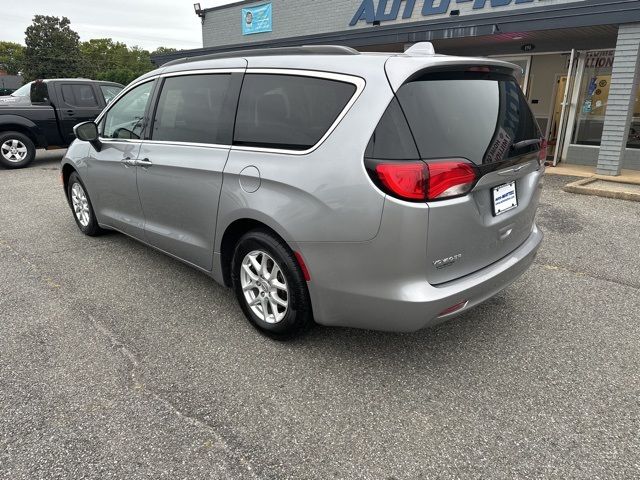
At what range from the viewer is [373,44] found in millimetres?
10500

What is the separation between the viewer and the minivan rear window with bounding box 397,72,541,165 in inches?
92.2

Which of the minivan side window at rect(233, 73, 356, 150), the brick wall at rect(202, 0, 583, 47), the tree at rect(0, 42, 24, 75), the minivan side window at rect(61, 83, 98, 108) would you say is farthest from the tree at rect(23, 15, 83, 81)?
the minivan side window at rect(233, 73, 356, 150)

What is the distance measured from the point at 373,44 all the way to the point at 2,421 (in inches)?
399

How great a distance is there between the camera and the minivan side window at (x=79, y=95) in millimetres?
10461

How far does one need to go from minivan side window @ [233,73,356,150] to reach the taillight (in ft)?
1.57

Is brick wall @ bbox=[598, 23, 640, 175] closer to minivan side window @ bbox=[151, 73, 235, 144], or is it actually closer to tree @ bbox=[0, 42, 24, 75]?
minivan side window @ bbox=[151, 73, 235, 144]

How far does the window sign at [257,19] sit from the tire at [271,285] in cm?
1328

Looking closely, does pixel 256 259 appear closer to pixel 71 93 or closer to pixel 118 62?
pixel 71 93

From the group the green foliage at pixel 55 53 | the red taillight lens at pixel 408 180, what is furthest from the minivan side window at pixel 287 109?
the green foliage at pixel 55 53

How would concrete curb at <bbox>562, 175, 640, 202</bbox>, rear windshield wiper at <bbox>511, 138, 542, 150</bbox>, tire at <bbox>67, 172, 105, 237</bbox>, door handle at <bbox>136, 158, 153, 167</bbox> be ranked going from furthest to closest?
concrete curb at <bbox>562, 175, 640, 202</bbox> → tire at <bbox>67, 172, 105, 237</bbox> → door handle at <bbox>136, 158, 153, 167</bbox> → rear windshield wiper at <bbox>511, 138, 542, 150</bbox>

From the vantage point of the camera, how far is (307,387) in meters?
2.59

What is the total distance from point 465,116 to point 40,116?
10478mm

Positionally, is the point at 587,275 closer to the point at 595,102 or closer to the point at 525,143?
the point at 525,143

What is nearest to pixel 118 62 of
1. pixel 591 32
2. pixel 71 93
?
pixel 71 93
